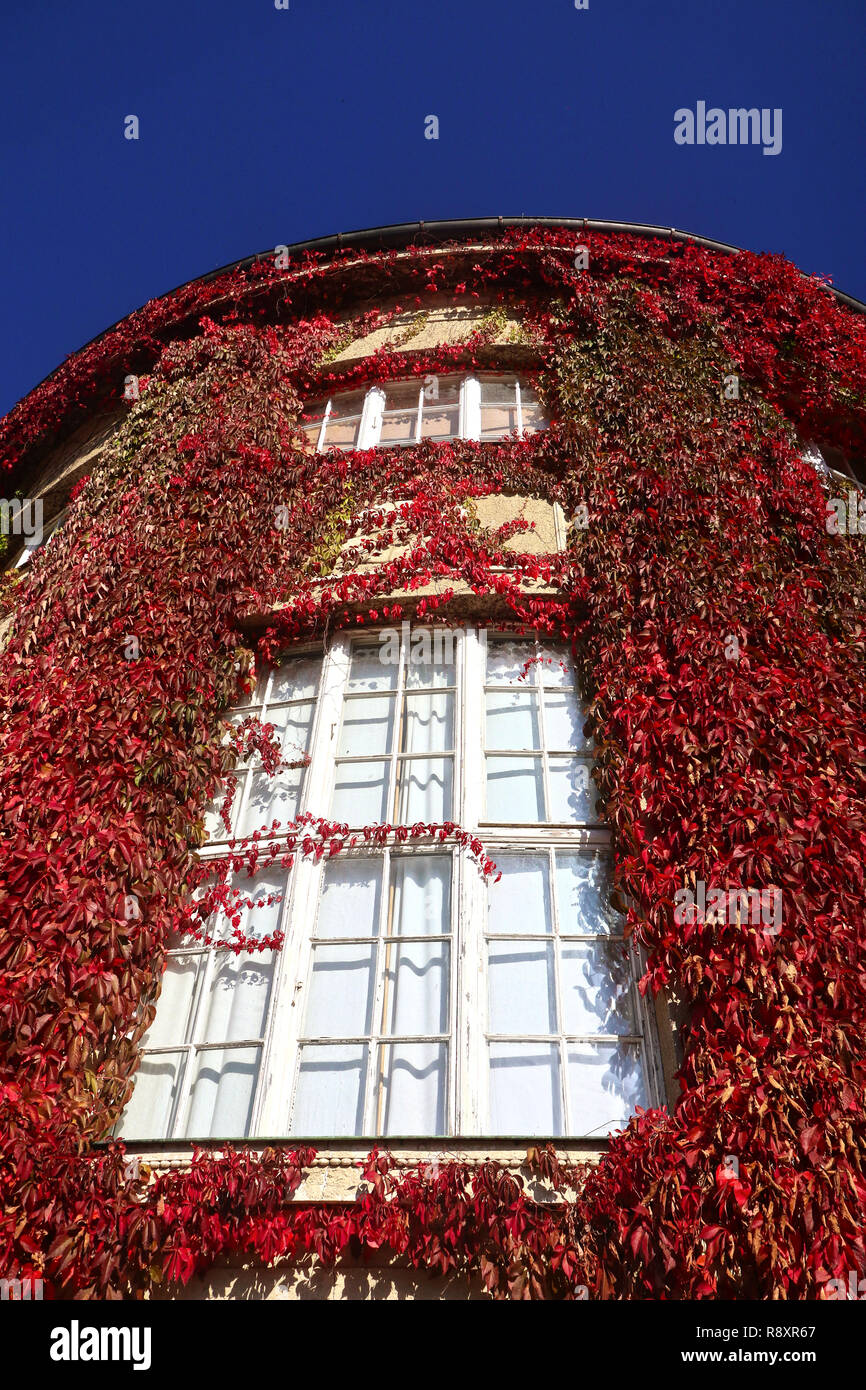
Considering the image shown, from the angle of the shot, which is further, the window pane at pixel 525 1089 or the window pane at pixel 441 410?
the window pane at pixel 441 410

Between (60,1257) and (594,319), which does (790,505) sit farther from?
(60,1257)

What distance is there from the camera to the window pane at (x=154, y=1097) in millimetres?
4539

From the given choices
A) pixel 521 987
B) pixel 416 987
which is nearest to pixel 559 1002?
pixel 521 987

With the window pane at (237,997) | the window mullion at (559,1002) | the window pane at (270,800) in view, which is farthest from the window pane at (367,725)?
the window pane at (237,997)

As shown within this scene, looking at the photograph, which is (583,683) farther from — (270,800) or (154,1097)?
(154,1097)

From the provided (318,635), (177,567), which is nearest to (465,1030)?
(318,635)

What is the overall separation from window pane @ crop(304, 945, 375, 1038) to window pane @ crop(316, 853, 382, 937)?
0.37ft

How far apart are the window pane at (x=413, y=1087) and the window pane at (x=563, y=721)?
193cm

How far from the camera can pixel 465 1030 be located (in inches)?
176

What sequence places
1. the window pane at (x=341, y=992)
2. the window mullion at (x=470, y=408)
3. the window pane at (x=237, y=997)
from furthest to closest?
the window mullion at (x=470, y=408) → the window pane at (x=237, y=997) → the window pane at (x=341, y=992)

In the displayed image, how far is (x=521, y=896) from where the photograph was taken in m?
5.00

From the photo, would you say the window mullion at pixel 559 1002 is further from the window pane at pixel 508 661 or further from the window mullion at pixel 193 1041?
the window mullion at pixel 193 1041

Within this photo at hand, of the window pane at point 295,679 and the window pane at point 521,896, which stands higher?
the window pane at point 295,679
